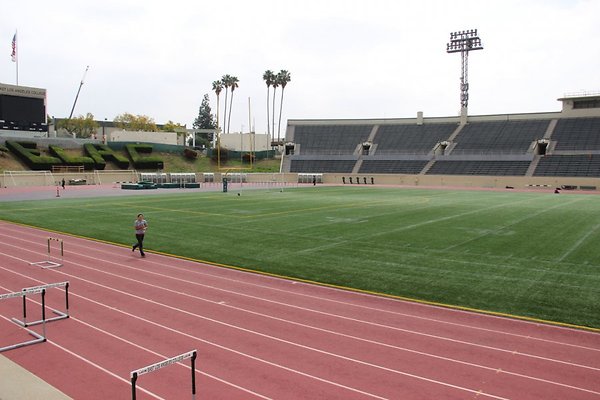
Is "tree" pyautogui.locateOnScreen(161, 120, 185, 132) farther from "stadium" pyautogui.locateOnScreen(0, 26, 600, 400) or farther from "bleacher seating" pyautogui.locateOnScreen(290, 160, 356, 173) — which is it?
"stadium" pyautogui.locateOnScreen(0, 26, 600, 400)

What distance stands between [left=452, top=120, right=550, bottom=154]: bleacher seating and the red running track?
67101 millimetres

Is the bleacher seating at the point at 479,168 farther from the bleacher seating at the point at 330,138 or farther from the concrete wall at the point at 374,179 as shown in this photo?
the bleacher seating at the point at 330,138

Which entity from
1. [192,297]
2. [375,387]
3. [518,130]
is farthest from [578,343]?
[518,130]

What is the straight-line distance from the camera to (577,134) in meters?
68.5

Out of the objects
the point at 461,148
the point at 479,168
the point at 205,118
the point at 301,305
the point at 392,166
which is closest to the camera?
the point at 301,305

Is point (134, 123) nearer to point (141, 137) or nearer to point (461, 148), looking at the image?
point (141, 137)

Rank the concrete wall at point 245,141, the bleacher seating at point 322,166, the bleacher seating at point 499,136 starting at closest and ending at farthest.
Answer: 1. the bleacher seating at point 499,136
2. the bleacher seating at point 322,166
3. the concrete wall at point 245,141

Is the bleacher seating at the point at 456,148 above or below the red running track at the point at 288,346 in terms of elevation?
above

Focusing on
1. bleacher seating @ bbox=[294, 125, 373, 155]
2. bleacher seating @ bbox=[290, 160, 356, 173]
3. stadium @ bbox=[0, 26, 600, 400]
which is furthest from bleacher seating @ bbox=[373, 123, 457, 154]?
stadium @ bbox=[0, 26, 600, 400]

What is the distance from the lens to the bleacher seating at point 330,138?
281ft

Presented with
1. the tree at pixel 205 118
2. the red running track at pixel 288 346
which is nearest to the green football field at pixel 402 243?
the red running track at pixel 288 346

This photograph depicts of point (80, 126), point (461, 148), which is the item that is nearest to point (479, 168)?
point (461, 148)

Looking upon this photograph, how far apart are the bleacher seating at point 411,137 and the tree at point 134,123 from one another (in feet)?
189

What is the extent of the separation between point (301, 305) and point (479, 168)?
63.9m
